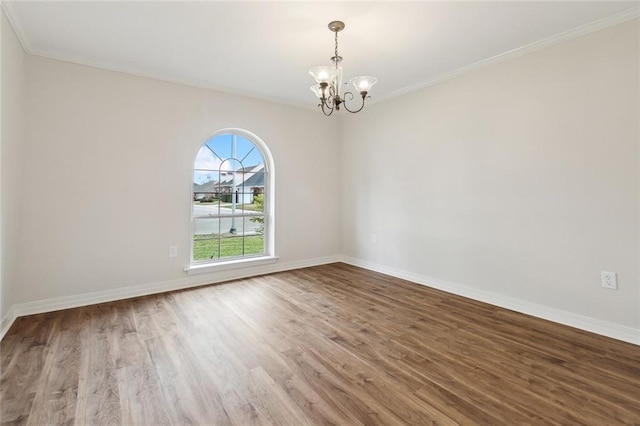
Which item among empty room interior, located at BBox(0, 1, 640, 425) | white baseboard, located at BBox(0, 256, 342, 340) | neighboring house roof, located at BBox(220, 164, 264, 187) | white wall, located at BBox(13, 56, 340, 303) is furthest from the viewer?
neighboring house roof, located at BBox(220, 164, 264, 187)

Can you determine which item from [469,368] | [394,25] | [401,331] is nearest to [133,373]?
[401,331]

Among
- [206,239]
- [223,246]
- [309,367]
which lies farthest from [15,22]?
[309,367]

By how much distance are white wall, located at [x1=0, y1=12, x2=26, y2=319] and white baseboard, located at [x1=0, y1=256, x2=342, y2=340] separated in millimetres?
128

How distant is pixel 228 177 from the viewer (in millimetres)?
4094

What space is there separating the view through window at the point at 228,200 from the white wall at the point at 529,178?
1.90 m

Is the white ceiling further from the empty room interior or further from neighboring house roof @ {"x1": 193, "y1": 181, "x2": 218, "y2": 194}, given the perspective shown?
neighboring house roof @ {"x1": 193, "y1": 181, "x2": 218, "y2": 194}

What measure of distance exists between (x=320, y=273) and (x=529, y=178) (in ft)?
9.02

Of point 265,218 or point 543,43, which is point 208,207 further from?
point 543,43

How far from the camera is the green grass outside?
3.88m

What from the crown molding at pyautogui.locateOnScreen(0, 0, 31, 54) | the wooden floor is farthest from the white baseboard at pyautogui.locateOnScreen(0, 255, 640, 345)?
the crown molding at pyautogui.locateOnScreen(0, 0, 31, 54)

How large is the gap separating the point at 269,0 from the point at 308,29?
0.45 meters

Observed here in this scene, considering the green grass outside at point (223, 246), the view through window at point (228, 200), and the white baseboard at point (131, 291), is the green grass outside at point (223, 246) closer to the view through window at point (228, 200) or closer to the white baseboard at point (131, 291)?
the view through window at point (228, 200)

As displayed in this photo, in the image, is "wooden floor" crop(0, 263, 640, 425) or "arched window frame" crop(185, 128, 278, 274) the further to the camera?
"arched window frame" crop(185, 128, 278, 274)

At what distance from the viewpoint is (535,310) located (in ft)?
9.11
